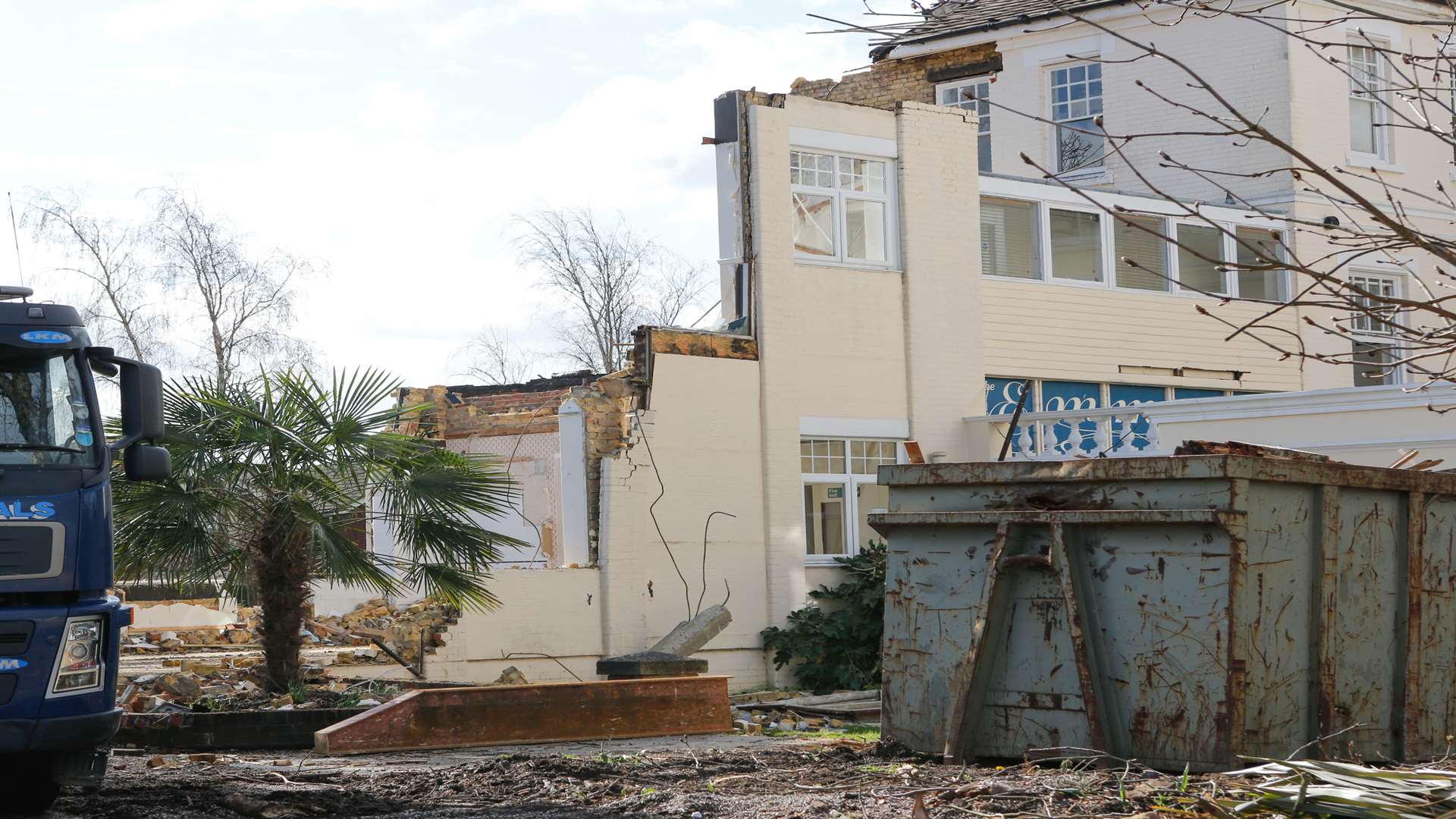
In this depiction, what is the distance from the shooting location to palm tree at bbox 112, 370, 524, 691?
467 inches

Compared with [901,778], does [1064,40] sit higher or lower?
higher

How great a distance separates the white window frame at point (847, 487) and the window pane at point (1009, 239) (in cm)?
333

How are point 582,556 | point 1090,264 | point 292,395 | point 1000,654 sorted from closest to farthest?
point 1000,654
point 292,395
point 582,556
point 1090,264

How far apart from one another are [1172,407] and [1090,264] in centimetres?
380

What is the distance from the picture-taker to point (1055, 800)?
251 inches

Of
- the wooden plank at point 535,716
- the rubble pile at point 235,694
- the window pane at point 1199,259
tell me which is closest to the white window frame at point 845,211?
the window pane at point 1199,259

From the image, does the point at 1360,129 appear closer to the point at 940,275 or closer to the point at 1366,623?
the point at 940,275

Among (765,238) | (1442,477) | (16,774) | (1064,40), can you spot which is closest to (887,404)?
(765,238)

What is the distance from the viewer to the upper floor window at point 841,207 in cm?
1883

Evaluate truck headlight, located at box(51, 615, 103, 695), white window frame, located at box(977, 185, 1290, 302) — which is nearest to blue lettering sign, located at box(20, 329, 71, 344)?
truck headlight, located at box(51, 615, 103, 695)

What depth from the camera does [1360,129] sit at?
24.2 m

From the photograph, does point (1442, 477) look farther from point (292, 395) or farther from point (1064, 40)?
point (1064, 40)

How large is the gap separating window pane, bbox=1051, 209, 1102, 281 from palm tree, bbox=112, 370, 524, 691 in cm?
1099

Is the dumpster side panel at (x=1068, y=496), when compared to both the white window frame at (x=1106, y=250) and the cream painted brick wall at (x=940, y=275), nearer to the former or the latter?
the cream painted brick wall at (x=940, y=275)
